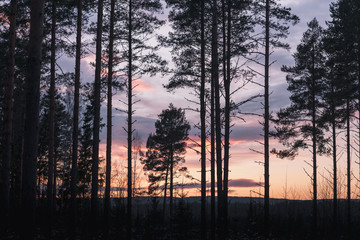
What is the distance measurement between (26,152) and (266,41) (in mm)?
13310

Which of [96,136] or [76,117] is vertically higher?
[76,117]

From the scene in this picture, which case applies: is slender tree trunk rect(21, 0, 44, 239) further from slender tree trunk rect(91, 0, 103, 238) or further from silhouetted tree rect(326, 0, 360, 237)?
silhouetted tree rect(326, 0, 360, 237)

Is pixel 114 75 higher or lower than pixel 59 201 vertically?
higher

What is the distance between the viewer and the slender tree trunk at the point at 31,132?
796 centimetres

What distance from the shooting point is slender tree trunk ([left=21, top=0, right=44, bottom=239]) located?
7.96 m

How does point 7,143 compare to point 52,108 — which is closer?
point 7,143

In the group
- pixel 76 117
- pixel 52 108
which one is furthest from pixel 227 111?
pixel 52 108

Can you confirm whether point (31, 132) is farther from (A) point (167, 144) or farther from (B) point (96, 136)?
(A) point (167, 144)

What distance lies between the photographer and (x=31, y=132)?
8148 mm

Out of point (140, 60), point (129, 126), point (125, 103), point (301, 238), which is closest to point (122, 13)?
point (140, 60)

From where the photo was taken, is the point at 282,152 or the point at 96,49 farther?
the point at 282,152

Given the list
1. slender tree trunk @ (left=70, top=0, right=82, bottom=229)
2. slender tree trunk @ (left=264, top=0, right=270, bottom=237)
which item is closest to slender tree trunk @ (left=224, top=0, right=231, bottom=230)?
slender tree trunk @ (left=264, top=0, right=270, bottom=237)

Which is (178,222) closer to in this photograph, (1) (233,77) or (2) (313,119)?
(1) (233,77)

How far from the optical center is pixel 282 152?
24.4 m
